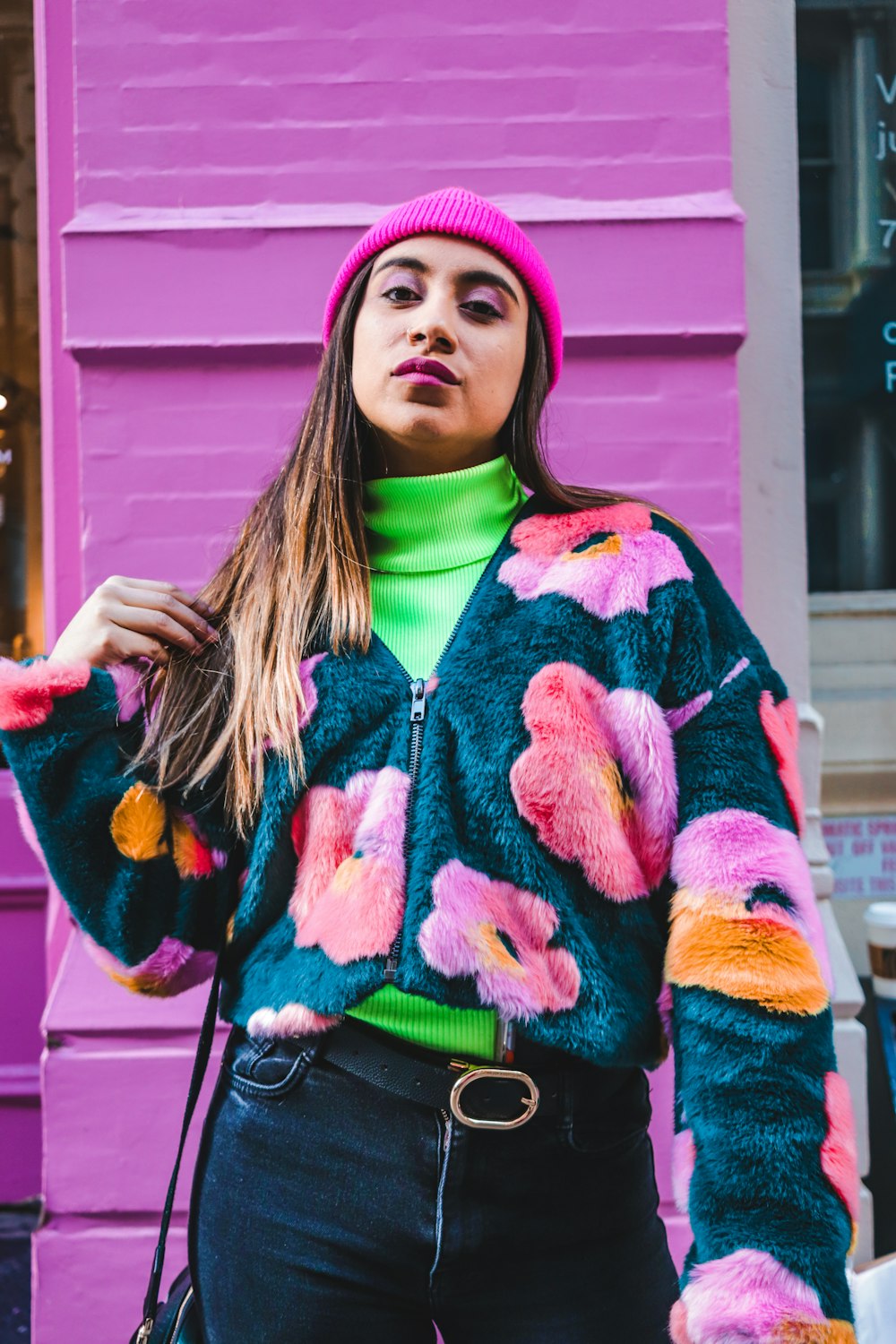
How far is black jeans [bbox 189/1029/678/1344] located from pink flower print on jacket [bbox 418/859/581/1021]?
84 mm

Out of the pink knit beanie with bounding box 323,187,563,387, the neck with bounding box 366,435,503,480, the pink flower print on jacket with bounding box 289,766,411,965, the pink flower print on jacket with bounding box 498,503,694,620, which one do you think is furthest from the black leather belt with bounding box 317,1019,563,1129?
the pink knit beanie with bounding box 323,187,563,387

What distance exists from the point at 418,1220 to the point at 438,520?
0.93 metres

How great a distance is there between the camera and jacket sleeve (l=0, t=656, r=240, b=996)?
1488mm

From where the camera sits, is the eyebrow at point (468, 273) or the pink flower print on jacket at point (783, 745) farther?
the eyebrow at point (468, 273)

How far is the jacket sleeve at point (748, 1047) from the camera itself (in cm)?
115

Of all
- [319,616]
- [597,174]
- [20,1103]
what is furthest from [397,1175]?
[597,174]

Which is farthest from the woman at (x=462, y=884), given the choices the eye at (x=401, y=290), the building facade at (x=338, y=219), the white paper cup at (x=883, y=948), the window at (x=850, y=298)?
the window at (x=850, y=298)

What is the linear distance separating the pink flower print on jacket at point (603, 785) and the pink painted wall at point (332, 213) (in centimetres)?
137

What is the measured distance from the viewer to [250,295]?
2654 mm

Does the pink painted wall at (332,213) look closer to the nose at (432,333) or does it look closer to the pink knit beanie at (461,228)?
the pink knit beanie at (461,228)

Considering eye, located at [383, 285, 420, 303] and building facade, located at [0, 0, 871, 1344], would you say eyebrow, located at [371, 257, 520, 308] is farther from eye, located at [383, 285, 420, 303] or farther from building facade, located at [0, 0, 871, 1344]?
building facade, located at [0, 0, 871, 1344]

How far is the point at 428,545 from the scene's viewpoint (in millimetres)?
1602

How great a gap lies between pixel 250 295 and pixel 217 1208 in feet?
6.77

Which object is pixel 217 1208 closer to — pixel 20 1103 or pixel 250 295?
pixel 20 1103
